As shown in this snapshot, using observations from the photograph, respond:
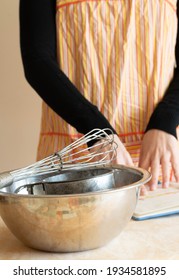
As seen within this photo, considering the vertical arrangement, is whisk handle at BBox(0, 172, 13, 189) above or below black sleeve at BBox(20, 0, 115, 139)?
below

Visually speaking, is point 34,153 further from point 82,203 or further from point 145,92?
point 82,203

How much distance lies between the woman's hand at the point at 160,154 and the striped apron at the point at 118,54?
0.14 meters

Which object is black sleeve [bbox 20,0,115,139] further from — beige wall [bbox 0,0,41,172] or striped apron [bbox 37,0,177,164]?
beige wall [bbox 0,0,41,172]

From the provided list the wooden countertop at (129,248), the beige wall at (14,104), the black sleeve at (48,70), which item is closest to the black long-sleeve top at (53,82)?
the black sleeve at (48,70)

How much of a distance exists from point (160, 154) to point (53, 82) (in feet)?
0.78

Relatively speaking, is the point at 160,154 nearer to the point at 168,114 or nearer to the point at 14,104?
the point at 168,114

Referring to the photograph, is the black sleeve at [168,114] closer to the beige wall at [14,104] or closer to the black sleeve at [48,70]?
the black sleeve at [48,70]

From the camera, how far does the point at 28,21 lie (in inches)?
34.8

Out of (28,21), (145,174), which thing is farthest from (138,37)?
(145,174)

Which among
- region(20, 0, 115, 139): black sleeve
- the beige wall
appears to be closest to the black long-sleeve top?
region(20, 0, 115, 139): black sleeve

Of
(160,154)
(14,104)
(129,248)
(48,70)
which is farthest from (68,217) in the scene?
(14,104)

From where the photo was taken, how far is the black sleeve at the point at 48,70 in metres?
0.80

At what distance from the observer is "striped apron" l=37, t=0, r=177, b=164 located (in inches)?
35.5

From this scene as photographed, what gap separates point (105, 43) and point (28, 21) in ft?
0.51
